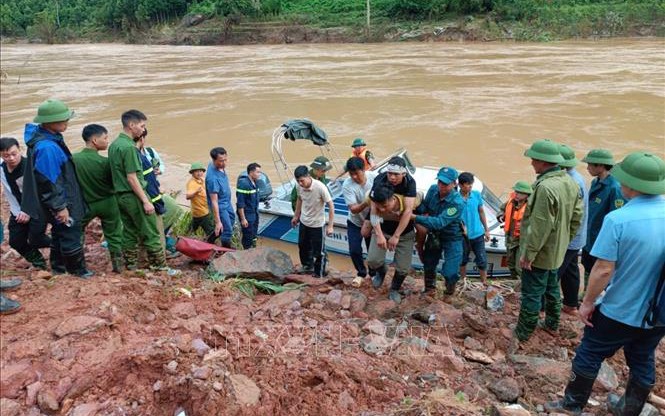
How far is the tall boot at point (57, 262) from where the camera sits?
4.65 m

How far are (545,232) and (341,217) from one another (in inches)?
156

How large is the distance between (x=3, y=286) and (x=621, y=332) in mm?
4043

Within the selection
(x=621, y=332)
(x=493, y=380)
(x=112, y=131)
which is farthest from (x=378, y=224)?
(x=112, y=131)

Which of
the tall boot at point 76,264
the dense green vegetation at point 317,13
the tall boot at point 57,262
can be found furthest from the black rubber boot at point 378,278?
the dense green vegetation at point 317,13

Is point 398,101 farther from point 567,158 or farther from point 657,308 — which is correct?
point 657,308

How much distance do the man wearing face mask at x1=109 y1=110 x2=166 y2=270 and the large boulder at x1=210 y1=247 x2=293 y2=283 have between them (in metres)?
0.61

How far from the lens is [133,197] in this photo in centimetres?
462

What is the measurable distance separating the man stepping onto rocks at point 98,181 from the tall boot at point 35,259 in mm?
633

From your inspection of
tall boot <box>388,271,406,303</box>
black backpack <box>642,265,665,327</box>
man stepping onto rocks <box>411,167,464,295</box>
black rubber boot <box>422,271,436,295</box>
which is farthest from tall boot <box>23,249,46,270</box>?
black backpack <box>642,265,665,327</box>

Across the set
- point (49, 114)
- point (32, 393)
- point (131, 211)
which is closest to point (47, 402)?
point (32, 393)

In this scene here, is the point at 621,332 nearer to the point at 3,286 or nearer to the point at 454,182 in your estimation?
the point at 454,182

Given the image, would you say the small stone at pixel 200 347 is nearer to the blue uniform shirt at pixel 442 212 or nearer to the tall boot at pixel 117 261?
the tall boot at pixel 117 261

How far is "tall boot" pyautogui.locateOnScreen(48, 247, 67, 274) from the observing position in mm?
4648

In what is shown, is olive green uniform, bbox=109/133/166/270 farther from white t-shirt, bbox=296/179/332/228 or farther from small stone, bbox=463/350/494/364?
small stone, bbox=463/350/494/364
